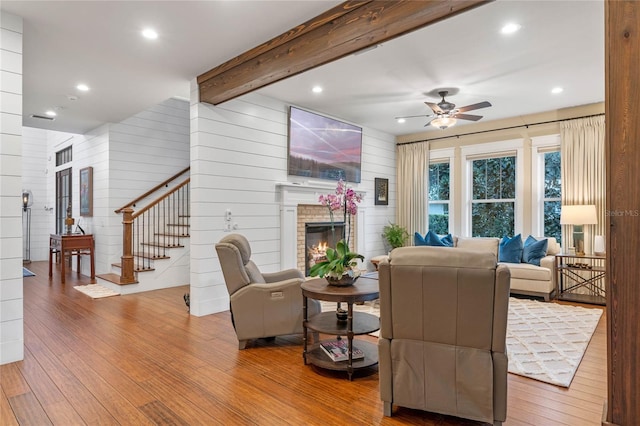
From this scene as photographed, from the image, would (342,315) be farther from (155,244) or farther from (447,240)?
(155,244)

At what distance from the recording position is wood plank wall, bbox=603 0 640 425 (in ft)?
5.36

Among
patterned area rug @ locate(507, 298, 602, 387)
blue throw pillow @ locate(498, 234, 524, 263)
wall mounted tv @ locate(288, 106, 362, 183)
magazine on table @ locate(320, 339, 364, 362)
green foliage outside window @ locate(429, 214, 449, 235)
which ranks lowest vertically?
patterned area rug @ locate(507, 298, 602, 387)

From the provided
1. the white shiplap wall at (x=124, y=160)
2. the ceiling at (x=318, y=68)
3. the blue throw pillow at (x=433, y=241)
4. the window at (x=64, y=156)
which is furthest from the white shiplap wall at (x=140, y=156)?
the blue throw pillow at (x=433, y=241)

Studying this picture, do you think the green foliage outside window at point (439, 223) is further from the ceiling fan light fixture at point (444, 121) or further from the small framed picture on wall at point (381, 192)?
the ceiling fan light fixture at point (444, 121)

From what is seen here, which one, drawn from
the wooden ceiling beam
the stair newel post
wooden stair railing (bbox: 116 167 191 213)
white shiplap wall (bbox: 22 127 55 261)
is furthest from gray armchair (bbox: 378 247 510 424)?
white shiplap wall (bbox: 22 127 55 261)

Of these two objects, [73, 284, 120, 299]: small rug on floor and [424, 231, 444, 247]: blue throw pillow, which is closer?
[73, 284, 120, 299]: small rug on floor

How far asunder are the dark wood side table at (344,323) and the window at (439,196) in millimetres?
4646

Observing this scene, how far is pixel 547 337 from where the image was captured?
11.9ft

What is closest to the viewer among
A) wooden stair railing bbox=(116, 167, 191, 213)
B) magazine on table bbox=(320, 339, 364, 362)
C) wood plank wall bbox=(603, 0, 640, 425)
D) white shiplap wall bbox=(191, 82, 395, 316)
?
wood plank wall bbox=(603, 0, 640, 425)

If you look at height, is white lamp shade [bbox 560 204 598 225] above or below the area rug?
above

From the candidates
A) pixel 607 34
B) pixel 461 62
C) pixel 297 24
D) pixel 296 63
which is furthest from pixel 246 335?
pixel 461 62

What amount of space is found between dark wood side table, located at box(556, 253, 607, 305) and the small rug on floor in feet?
21.7

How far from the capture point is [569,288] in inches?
212

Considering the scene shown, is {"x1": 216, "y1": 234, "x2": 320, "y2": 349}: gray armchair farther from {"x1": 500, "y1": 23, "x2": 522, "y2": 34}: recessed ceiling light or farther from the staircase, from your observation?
the staircase
